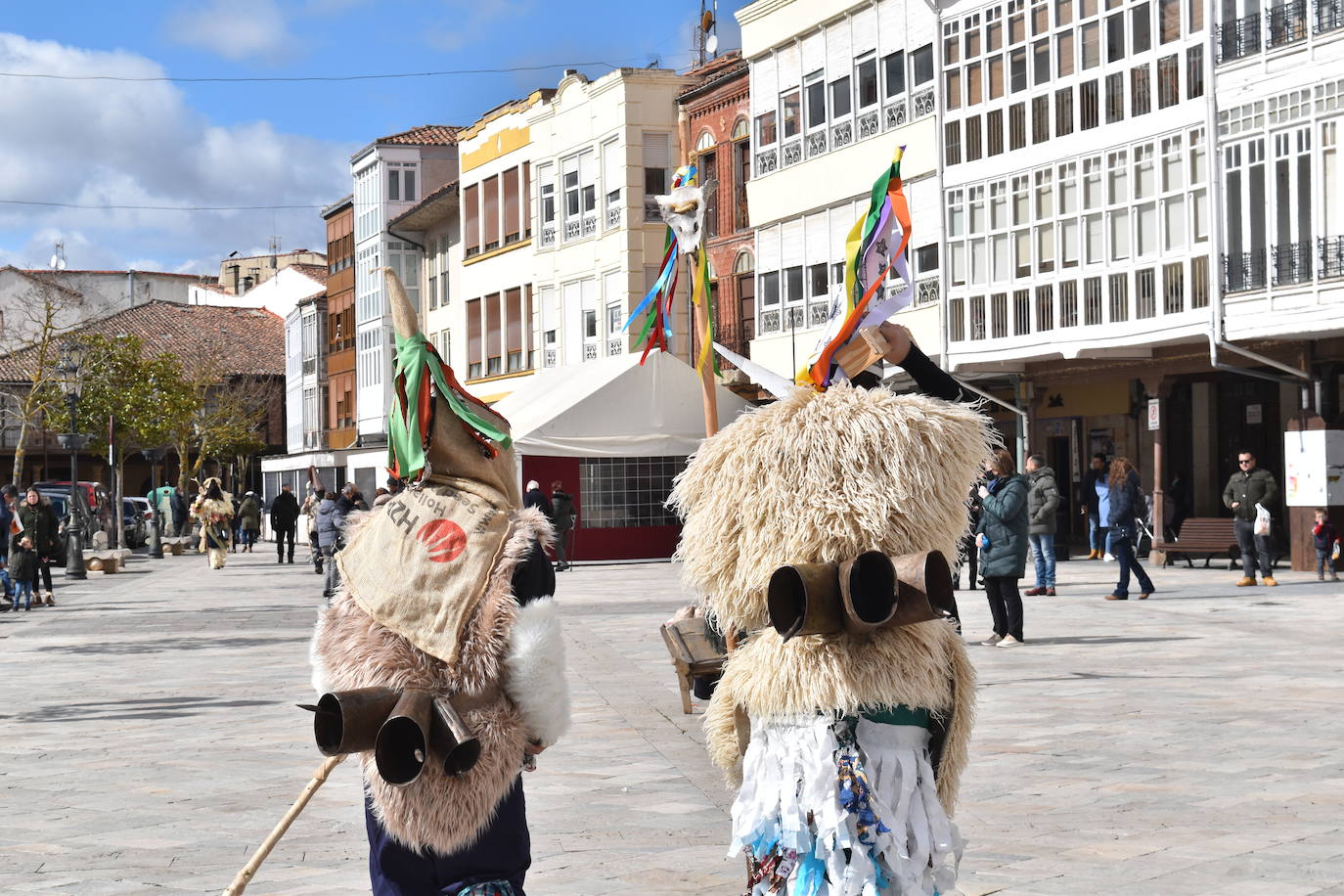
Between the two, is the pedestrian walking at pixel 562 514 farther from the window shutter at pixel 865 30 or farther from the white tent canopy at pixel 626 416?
the window shutter at pixel 865 30

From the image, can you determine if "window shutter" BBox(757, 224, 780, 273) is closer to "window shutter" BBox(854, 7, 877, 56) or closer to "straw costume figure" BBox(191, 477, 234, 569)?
"window shutter" BBox(854, 7, 877, 56)

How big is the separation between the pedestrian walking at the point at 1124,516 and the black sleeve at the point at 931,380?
15.7 meters

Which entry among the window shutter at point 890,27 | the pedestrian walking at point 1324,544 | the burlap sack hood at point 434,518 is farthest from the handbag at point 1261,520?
the burlap sack hood at point 434,518

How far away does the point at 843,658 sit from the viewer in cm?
413

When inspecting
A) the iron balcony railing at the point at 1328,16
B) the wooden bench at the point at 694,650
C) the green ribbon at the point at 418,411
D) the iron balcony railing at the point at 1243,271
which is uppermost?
the iron balcony railing at the point at 1328,16

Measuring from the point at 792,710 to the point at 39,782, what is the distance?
628 centimetres

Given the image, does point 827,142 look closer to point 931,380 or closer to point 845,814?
point 931,380

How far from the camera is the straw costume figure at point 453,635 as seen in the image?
13.8 ft

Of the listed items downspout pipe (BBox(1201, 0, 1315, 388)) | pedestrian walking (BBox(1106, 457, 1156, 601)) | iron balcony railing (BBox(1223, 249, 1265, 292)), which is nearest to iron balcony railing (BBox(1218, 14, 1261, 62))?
downspout pipe (BBox(1201, 0, 1315, 388))

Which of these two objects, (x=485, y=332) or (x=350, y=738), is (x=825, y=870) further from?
(x=485, y=332)

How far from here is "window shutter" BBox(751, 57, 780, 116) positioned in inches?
1516

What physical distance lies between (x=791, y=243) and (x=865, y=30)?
16.3 ft

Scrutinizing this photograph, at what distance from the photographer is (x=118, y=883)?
664 centimetres

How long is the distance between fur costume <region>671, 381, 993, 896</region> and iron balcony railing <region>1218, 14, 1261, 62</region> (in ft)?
77.5
